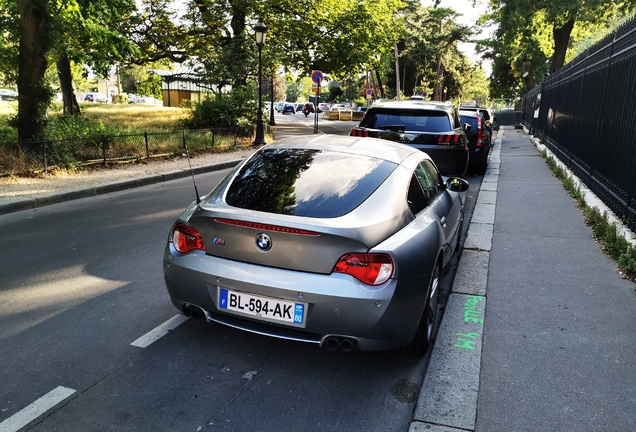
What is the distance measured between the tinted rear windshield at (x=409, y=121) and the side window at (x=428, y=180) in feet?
13.6

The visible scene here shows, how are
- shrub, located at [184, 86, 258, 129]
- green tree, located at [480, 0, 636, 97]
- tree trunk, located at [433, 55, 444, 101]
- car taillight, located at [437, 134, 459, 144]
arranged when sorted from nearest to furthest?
1. car taillight, located at [437, 134, 459, 144]
2. shrub, located at [184, 86, 258, 129]
3. green tree, located at [480, 0, 636, 97]
4. tree trunk, located at [433, 55, 444, 101]

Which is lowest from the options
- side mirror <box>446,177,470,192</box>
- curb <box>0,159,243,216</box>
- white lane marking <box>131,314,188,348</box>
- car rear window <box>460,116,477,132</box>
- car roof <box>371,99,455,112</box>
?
curb <box>0,159,243,216</box>

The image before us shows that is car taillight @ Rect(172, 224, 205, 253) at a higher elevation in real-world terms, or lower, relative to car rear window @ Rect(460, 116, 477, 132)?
lower

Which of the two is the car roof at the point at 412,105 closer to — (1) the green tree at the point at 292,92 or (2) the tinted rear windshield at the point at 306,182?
(2) the tinted rear windshield at the point at 306,182

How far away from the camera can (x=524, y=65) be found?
41250 mm

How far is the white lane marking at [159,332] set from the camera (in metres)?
3.79

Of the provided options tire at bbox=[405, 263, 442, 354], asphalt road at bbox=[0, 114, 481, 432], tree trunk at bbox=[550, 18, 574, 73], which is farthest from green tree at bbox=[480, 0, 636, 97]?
tire at bbox=[405, 263, 442, 354]

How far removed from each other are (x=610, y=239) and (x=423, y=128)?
12.9 feet

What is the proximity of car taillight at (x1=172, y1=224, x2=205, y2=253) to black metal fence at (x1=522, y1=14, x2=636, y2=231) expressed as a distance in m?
5.84

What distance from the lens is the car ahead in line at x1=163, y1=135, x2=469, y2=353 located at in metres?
3.14

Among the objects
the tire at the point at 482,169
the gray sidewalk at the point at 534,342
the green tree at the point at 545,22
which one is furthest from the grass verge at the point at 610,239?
the green tree at the point at 545,22

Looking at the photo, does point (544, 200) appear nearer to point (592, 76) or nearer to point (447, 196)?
point (592, 76)

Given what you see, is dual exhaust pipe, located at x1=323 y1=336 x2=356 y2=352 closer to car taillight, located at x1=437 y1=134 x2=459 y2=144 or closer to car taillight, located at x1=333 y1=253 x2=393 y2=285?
car taillight, located at x1=333 y1=253 x2=393 y2=285

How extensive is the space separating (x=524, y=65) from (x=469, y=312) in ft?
139
